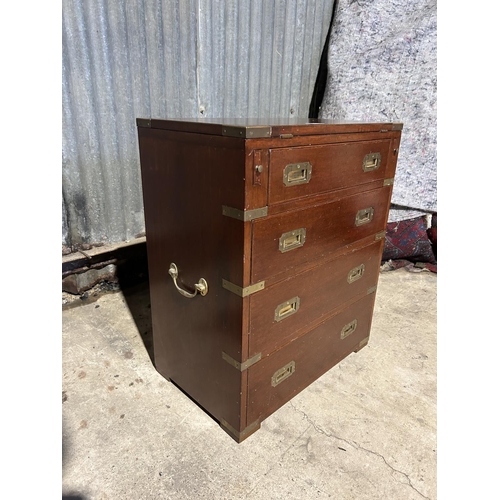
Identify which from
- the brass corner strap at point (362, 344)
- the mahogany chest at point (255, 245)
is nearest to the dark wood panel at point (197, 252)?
the mahogany chest at point (255, 245)

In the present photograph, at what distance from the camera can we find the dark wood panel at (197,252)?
1340 millimetres

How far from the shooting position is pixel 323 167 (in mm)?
1513

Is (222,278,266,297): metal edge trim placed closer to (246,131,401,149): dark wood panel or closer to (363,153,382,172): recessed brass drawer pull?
(246,131,401,149): dark wood panel

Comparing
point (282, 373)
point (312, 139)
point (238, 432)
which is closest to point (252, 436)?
point (238, 432)

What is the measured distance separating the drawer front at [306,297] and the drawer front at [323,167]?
1.22 feet

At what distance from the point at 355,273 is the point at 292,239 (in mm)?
640

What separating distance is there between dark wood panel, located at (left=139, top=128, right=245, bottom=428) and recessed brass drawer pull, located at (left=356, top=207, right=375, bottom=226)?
30.2 inches

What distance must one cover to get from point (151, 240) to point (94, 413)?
0.86 meters

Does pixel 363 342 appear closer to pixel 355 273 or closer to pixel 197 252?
pixel 355 273

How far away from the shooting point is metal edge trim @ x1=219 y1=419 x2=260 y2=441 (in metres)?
1.64

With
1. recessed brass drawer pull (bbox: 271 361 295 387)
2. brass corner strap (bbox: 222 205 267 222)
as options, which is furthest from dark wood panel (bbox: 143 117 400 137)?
recessed brass drawer pull (bbox: 271 361 295 387)

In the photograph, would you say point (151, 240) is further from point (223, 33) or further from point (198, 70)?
point (223, 33)

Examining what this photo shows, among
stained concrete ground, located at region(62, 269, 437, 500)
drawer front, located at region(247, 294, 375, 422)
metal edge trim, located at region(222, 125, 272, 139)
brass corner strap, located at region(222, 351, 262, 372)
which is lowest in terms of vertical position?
stained concrete ground, located at region(62, 269, 437, 500)

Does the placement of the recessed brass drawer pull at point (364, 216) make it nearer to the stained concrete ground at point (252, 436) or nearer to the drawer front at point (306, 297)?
the drawer front at point (306, 297)
